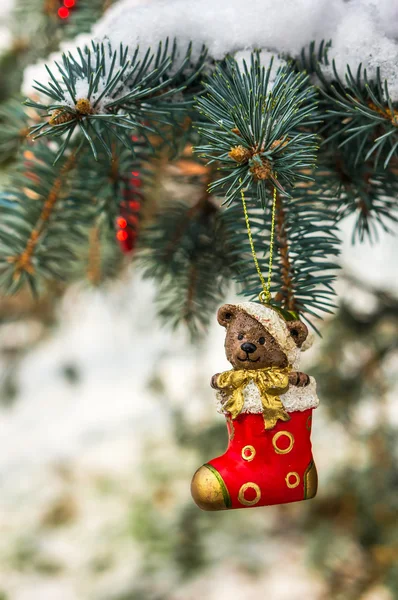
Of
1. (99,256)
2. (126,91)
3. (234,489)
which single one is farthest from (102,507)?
(126,91)

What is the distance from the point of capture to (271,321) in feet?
1.32

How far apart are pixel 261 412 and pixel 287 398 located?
0.02m

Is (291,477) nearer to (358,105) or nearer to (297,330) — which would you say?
(297,330)

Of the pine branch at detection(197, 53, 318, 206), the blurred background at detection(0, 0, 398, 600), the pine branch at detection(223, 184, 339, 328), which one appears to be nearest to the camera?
the pine branch at detection(197, 53, 318, 206)

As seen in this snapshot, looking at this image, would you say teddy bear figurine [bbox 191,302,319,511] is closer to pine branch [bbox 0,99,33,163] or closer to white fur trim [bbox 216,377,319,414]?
white fur trim [bbox 216,377,319,414]

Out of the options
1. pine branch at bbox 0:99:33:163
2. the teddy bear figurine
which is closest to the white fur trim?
the teddy bear figurine

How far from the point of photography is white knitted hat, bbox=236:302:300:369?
0.40m

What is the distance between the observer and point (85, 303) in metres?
1.21

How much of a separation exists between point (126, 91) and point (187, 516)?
4.34 feet

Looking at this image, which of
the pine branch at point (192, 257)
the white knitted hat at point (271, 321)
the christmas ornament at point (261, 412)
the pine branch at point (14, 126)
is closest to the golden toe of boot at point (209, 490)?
the christmas ornament at point (261, 412)

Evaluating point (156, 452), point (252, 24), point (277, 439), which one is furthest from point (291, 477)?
point (156, 452)

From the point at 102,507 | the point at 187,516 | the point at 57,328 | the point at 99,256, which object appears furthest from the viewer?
the point at 102,507

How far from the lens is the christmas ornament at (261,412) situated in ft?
1.35

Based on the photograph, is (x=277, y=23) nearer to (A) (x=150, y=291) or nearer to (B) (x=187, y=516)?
(A) (x=150, y=291)
